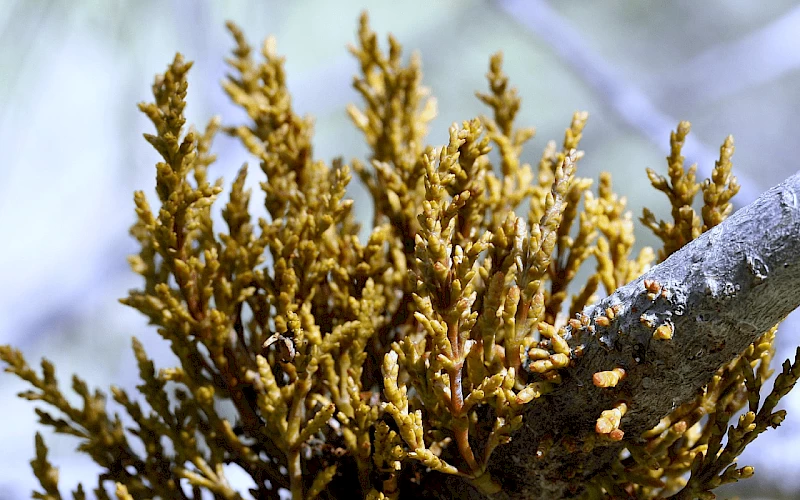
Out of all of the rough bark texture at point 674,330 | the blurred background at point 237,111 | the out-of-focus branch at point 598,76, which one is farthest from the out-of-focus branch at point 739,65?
the rough bark texture at point 674,330

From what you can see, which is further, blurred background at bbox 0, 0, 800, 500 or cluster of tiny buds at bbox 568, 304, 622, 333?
blurred background at bbox 0, 0, 800, 500

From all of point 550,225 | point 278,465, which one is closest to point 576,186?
point 550,225

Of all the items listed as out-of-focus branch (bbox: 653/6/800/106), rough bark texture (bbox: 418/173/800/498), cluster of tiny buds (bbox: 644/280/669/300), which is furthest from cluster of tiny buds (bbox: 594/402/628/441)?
out-of-focus branch (bbox: 653/6/800/106)

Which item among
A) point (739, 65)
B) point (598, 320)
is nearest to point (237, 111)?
point (739, 65)

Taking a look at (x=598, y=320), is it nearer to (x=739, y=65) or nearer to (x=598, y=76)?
(x=598, y=76)

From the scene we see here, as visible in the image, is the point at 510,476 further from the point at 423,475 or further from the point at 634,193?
the point at 634,193

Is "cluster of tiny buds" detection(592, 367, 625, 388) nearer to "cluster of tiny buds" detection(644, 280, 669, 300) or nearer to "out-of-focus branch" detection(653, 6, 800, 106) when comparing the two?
"cluster of tiny buds" detection(644, 280, 669, 300)

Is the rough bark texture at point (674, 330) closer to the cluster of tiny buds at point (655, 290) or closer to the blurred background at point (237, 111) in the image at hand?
the cluster of tiny buds at point (655, 290)
